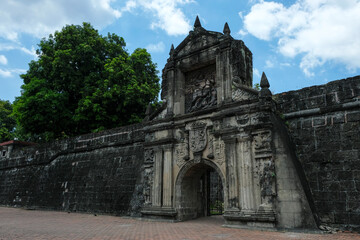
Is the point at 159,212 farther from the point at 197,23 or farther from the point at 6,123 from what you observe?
the point at 6,123

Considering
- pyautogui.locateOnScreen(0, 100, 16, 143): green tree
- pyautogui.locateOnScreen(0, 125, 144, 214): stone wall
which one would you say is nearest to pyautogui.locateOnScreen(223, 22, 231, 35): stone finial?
pyautogui.locateOnScreen(0, 125, 144, 214): stone wall

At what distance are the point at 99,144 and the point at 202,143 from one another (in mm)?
6726

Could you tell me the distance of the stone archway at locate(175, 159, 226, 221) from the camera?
1040cm

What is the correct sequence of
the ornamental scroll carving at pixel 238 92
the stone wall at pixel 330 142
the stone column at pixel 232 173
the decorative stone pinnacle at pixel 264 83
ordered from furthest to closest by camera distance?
the ornamental scroll carving at pixel 238 92 → the decorative stone pinnacle at pixel 264 83 → the stone column at pixel 232 173 → the stone wall at pixel 330 142

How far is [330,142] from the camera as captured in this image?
8422 millimetres

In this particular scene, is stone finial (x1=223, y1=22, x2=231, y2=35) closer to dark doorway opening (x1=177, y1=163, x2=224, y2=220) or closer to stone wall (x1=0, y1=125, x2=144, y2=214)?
dark doorway opening (x1=177, y1=163, x2=224, y2=220)

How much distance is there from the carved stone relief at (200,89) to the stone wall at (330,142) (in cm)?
275

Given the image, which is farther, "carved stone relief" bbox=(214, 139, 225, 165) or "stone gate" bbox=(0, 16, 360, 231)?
"carved stone relief" bbox=(214, 139, 225, 165)

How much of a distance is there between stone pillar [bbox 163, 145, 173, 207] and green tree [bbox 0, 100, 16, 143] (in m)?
24.5

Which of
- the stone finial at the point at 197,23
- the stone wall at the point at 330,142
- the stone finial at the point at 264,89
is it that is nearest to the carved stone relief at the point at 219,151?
the stone finial at the point at 264,89

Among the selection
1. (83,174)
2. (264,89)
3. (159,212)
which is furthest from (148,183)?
(264,89)

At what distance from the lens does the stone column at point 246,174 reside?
8.49m

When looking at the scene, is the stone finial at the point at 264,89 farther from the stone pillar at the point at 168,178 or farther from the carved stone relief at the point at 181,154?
the stone pillar at the point at 168,178

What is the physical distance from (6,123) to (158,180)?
26.7 m
